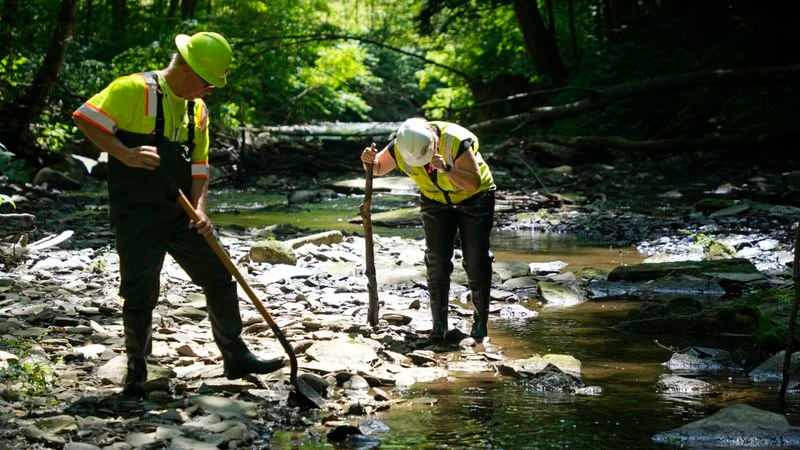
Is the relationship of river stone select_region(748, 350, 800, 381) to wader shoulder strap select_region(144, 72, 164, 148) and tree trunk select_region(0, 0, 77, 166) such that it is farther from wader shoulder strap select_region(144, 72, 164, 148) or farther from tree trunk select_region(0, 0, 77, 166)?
tree trunk select_region(0, 0, 77, 166)

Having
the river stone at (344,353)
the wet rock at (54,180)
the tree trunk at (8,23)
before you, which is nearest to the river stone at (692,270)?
the river stone at (344,353)

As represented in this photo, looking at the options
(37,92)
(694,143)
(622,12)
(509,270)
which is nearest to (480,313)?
(509,270)

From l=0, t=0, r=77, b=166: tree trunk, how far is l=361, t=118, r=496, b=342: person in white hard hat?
10.1 meters

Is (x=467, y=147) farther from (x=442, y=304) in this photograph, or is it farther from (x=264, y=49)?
(x=264, y=49)

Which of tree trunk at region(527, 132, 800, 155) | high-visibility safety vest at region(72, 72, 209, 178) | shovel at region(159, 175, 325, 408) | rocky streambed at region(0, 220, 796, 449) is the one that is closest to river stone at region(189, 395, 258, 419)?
rocky streambed at region(0, 220, 796, 449)

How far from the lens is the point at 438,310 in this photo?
688 cm

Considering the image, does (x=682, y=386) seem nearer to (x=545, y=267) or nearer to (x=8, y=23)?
(x=545, y=267)

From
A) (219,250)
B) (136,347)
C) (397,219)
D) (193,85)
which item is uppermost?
(193,85)

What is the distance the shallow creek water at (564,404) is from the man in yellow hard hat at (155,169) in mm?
1024

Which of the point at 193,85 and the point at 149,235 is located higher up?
the point at 193,85

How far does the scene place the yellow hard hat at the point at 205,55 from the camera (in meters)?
4.62

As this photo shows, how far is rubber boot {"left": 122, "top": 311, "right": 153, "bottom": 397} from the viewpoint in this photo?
16.0ft

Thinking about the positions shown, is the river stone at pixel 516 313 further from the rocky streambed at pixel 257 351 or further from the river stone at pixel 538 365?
the river stone at pixel 538 365

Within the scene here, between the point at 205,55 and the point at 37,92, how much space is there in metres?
12.2
